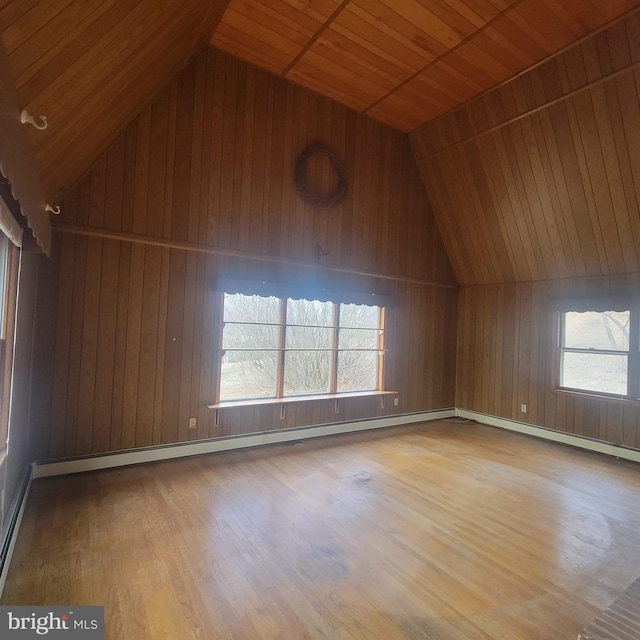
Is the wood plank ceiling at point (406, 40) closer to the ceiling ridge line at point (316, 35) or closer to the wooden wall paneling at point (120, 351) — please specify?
the ceiling ridge line at point (316, 35)

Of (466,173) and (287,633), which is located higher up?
(466,173)

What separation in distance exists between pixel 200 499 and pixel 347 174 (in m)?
4.21

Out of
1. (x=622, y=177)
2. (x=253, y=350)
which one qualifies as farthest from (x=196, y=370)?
(x=622, y=177)

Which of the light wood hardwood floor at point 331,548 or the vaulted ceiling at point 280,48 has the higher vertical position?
the vaulted ceiling at point 280,48

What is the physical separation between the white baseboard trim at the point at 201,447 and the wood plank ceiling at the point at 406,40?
14.4 feet

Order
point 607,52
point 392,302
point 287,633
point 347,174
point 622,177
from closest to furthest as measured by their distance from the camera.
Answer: point 287,633
point 607,52
point 622,177
point 347,174
point 392,302

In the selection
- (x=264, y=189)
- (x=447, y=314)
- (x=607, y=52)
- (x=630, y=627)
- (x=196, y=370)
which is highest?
(x=607, y=52)

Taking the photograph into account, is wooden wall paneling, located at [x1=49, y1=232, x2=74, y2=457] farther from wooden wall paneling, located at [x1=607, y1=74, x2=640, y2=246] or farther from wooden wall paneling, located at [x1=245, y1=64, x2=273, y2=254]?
wooden wall paneling, located at [x1=607, y1=74, x2=640, y2=246]

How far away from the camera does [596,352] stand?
4.75 meters

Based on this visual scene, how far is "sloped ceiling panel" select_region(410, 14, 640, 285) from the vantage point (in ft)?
11.3

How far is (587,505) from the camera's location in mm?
3080

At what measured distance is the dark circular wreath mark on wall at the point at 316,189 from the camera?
454 centimetres

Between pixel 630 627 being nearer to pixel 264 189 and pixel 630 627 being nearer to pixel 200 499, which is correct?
pixel 200 499

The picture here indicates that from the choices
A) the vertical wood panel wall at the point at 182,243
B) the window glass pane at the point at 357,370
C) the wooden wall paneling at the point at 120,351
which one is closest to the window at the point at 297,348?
the window glass pane at the point at 357,370
